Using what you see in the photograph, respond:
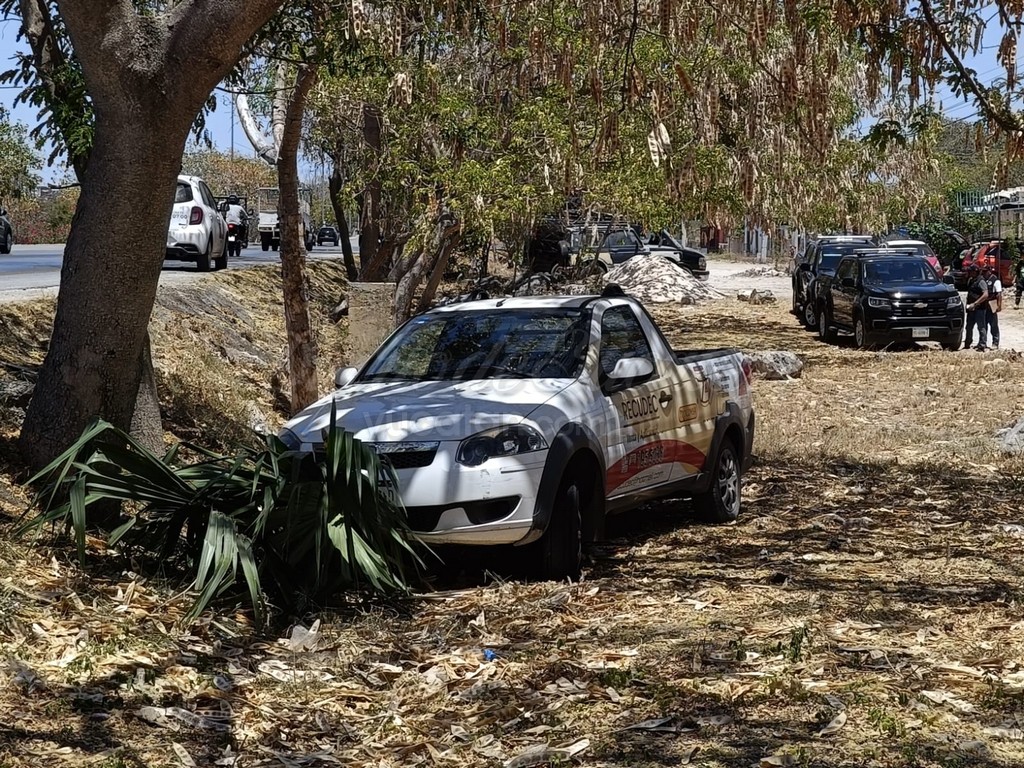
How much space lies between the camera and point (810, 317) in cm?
3077

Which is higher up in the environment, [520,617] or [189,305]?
[189,305]

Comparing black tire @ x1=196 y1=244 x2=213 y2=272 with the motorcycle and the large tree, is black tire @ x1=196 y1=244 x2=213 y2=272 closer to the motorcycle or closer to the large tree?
the motorcycle

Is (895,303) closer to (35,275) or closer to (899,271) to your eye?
(899,271)

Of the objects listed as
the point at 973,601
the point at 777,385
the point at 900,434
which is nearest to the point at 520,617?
the point at 973,601

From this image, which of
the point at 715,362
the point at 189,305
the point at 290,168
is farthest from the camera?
the point at 189,305

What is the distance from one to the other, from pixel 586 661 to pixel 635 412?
2.77 m

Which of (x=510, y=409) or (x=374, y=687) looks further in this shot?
(x=510, y=409)

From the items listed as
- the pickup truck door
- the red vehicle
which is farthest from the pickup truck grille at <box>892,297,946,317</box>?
the pickup truck door

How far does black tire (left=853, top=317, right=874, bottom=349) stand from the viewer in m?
26.3

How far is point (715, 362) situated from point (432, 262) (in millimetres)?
11910

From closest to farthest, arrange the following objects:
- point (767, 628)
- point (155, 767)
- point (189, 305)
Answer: point (155, 767) → point (767, 628) → point (189, 305)

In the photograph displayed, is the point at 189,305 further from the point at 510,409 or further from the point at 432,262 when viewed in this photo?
Result: the point at 510,409

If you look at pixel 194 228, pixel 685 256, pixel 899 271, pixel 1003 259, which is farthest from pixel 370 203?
pixel 685 256

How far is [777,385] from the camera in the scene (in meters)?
21.2
